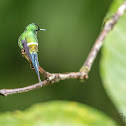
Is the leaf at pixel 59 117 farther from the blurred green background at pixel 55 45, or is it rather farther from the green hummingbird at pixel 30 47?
the blurred green background at pixel 55 45

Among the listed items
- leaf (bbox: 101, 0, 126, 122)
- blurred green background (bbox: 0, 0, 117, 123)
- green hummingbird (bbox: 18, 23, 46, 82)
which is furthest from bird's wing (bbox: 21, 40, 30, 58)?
blurred green background (bbox: 0, 0, 117, 123)

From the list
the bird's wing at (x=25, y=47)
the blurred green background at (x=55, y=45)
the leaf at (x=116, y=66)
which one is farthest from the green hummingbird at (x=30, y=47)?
the blurred green background at (x=55, y=45)

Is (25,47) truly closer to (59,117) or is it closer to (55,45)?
(59,117)

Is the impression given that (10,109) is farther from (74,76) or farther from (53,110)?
(74,76)

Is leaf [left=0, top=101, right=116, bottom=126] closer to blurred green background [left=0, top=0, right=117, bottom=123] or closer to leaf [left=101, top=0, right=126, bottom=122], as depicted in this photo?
leaf [left=101, top=0, right=126, bottom=122]

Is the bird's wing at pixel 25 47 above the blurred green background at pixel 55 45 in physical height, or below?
below

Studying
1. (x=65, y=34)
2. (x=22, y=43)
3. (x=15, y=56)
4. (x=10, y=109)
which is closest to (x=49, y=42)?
(x=65, y=34)
